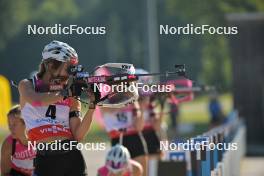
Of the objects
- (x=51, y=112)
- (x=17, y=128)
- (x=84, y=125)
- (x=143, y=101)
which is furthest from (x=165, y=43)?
(x=84, y=125)

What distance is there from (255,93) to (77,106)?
733 inches

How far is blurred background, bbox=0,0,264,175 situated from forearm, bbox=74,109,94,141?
15.1 m

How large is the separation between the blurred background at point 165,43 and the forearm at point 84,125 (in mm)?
15085

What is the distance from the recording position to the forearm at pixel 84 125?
23.5 feet

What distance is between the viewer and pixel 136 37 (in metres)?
74.4

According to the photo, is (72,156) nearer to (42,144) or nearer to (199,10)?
(42,144)

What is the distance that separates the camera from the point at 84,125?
723 cm

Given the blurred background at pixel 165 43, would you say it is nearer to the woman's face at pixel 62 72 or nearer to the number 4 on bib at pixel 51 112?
the number 4 on bib at pixel 51 112

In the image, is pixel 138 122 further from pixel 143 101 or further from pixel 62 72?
pixel 62 72

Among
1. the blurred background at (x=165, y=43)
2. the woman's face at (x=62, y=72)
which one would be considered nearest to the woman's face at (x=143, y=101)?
the woman's face at (x=62, y=72)

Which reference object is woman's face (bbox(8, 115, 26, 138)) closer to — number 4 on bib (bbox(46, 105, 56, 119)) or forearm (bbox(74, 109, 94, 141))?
number 4 on bib (bbox(46, 105, 56, 119))

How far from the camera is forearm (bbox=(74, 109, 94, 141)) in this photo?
7.16 metres

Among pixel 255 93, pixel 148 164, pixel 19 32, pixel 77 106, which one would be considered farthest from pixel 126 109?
pixel 19 32

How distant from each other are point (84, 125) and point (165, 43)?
56.9 m
